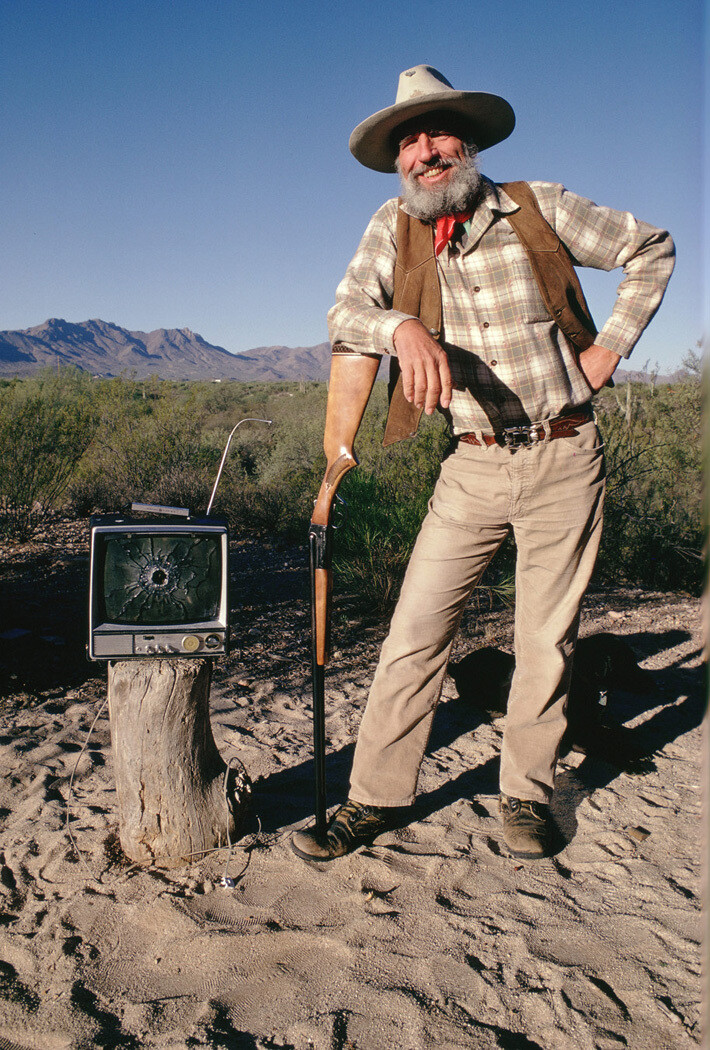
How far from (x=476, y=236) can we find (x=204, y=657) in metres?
1.57

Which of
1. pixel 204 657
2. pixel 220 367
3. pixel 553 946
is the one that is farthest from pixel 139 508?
pixel 220 367

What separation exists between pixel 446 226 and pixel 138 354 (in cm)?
18462

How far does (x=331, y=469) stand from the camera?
229 cm

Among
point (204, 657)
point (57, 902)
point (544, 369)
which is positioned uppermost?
point (544, 369)

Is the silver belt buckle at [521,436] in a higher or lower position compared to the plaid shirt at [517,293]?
lower

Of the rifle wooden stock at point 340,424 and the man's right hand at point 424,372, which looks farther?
the rifle wooden stock at point 340,424

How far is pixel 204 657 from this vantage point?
2.35 m

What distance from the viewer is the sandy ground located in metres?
1.78

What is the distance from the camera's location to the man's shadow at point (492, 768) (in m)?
2.75

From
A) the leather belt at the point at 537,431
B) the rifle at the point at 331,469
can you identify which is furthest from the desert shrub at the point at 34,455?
the leather belt at the point at 537,431

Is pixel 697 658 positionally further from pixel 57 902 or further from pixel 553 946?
pixel 57 902

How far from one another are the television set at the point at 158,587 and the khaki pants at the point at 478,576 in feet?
1.99

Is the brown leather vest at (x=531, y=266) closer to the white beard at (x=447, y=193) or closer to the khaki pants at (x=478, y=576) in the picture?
the white beard at (x=447, y=193)

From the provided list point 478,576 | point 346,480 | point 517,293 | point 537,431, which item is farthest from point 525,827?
point 346,480
